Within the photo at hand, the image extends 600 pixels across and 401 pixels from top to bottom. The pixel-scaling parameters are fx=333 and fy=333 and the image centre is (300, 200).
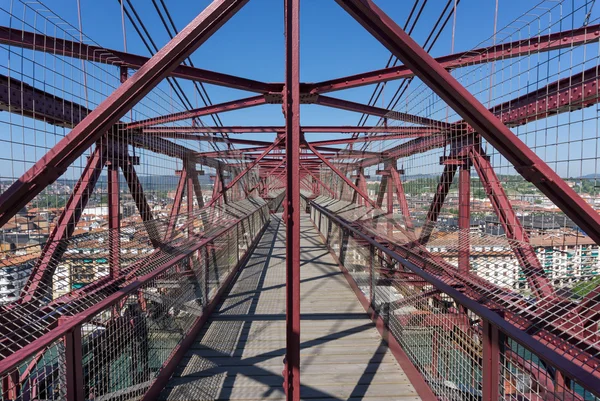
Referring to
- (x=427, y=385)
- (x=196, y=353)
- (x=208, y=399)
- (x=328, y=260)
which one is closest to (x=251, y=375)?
(x=208, y=399)

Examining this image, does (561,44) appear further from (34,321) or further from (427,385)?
(34,321)

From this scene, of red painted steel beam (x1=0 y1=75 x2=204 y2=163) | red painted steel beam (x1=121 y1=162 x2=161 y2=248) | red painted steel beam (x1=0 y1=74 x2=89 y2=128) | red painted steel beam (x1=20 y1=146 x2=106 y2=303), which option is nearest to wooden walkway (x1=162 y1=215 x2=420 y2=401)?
red painted steel beam (x1=121 y1=162 x2=161 y2=248)

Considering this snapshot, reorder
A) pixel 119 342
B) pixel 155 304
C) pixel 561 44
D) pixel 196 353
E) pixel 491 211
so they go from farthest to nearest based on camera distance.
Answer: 1. pixel 491 211
2. pixel 561 44
3. pixel 196 353
4. pixel 155 304
5. pixel 119 342

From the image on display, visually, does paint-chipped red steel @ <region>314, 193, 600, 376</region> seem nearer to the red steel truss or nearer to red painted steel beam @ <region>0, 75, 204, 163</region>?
the red steel truss

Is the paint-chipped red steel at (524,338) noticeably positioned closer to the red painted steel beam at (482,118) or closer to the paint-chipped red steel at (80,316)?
the red painted steel beam at (482,118)

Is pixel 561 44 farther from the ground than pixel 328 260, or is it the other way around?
pixel 561 44

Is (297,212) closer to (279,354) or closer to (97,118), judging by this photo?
(97,118)
